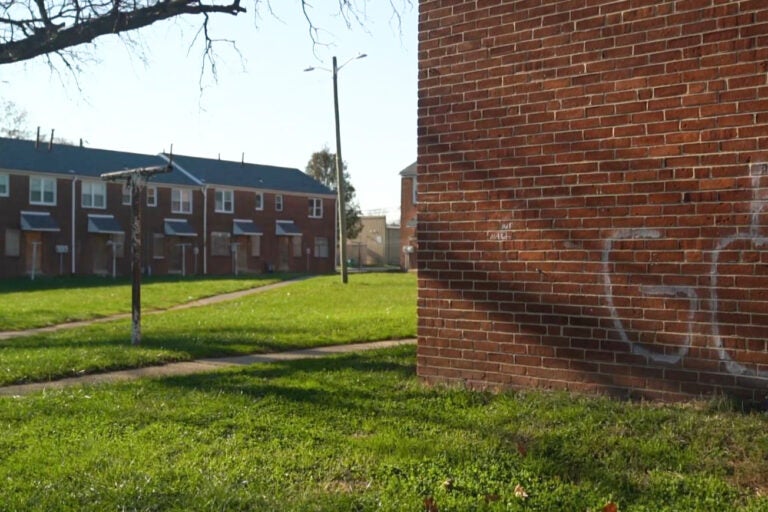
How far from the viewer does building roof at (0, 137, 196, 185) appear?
4438cm

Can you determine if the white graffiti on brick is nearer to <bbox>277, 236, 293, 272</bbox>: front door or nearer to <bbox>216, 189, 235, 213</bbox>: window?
<bbox>216, 189, 235, 213</bbox>: window

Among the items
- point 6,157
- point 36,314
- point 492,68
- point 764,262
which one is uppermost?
point 6,157

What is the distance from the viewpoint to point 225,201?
53719mm

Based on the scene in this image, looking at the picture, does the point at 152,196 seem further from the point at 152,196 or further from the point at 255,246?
the point at 255,246

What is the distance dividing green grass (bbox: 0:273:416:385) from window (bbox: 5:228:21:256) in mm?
26880

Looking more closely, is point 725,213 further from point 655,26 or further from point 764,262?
point 655,26

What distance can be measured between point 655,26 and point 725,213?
5.00 ft

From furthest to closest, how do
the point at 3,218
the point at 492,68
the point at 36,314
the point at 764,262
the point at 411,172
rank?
the point at 411,172
the point at 3,218
the point at 36,314
the point at 492,68
the point at 764,262

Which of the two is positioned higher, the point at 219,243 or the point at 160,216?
the point at 160,216

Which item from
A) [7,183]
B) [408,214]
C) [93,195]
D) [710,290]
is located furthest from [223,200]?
[710,290]

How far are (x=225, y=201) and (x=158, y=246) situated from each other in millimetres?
6240

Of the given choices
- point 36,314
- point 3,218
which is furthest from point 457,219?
point 3,218

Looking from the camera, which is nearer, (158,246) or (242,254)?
(158,246)

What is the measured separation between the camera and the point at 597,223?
20.9 ft
